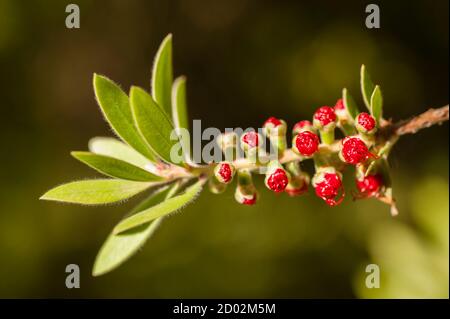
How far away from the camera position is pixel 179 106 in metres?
1.99

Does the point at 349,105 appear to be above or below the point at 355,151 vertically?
above

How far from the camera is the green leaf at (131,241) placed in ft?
5.99

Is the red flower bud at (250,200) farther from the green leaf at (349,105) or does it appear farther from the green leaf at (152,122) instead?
the green leaf at (349,105)

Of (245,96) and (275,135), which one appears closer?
(275,135)

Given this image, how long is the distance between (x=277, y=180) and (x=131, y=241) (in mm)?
608

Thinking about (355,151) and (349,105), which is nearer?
(355,151)

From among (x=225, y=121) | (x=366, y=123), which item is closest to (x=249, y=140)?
(x=366, y=123)

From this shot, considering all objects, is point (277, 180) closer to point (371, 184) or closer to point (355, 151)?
point (355, 151)

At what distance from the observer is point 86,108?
529 cm

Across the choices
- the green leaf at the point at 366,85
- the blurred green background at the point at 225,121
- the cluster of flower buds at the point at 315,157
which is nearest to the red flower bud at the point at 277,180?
the cluster of flower buds at the point at 315,157

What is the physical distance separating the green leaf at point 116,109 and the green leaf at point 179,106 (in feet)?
0.86
